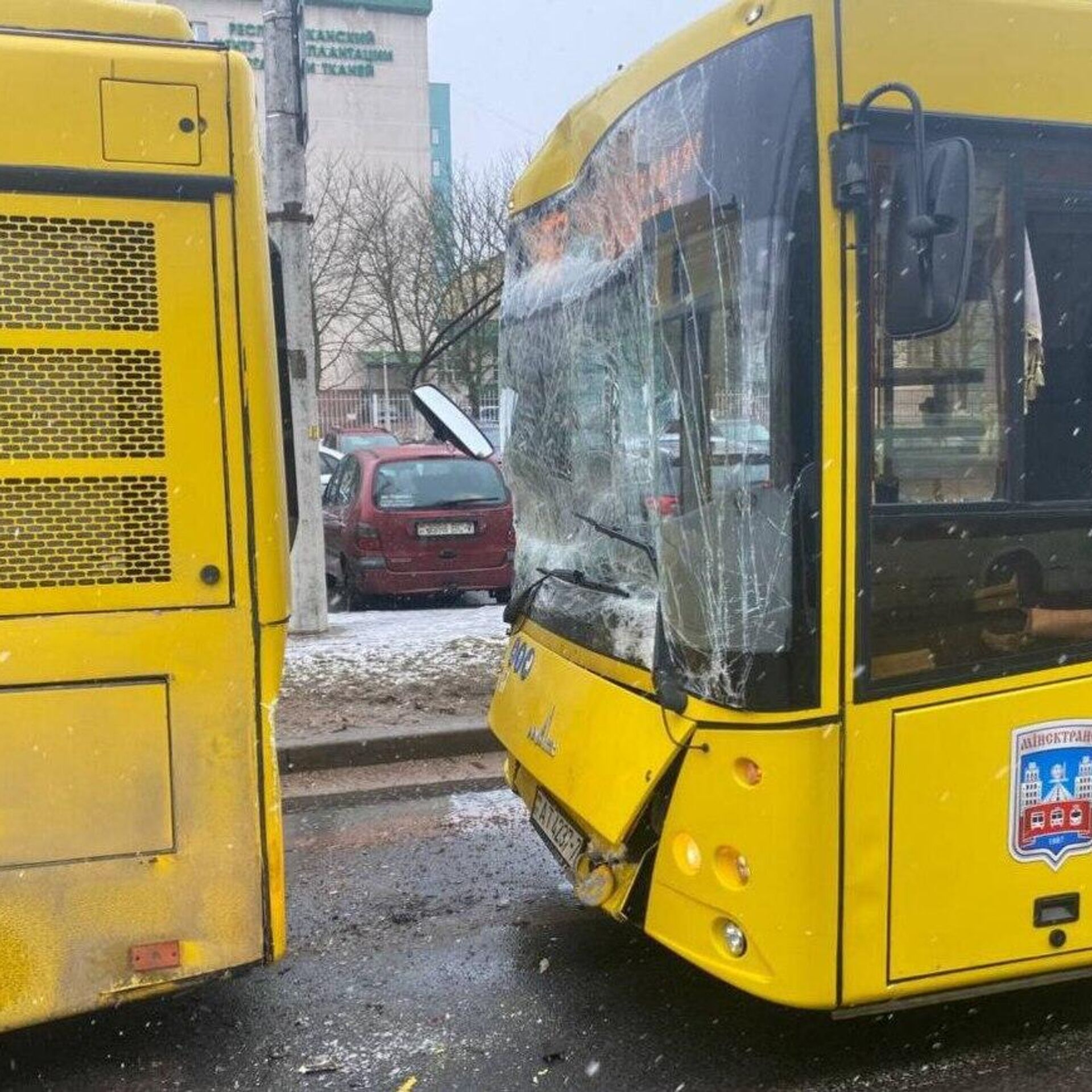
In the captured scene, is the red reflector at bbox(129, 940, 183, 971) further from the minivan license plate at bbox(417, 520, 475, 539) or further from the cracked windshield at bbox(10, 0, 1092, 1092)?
the minivan license plate at bbox(417, 520, 475, 539)

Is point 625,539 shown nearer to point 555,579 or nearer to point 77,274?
point 555,579

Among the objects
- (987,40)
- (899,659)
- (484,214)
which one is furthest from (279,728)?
(484,214)

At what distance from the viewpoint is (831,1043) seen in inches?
128

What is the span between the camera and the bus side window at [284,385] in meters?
3.15

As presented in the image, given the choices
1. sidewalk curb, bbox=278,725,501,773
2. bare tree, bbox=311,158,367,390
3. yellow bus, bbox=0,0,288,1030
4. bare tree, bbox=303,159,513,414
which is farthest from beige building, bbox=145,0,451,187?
yellow bus, bbox=0,0,288,1030

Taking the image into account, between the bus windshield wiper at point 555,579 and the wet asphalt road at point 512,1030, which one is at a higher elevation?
the bus windshield wiper at point 555,579

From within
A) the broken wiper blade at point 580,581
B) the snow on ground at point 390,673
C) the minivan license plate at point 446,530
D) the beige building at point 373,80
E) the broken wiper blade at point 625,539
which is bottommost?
the snow on ground at point 390,673

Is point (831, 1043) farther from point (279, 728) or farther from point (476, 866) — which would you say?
point (279, 728)

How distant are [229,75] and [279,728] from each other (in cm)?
425

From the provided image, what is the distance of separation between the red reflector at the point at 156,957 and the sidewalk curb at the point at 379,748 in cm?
306

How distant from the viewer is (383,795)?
576 cm

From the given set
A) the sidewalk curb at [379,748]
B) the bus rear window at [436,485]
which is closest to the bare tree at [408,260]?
the bus rear window at [436,485]

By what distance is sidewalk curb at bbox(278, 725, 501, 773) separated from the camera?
606cm

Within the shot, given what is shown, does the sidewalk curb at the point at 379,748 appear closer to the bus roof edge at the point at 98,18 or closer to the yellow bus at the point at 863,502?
the yellow bus at the point at 863,502
